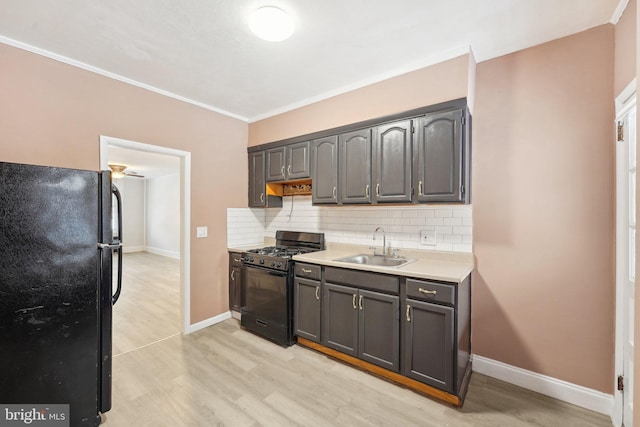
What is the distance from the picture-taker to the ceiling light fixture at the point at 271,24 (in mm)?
1822

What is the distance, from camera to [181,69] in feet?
8.51

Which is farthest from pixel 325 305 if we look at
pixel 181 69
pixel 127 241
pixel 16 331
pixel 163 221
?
pixel 127 241

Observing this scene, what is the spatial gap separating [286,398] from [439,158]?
228 cm

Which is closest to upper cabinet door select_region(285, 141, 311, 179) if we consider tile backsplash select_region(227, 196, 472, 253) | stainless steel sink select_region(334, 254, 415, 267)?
tile backsplash select_region(227, 196, 472, 253)

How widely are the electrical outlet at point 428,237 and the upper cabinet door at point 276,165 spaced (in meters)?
1.76

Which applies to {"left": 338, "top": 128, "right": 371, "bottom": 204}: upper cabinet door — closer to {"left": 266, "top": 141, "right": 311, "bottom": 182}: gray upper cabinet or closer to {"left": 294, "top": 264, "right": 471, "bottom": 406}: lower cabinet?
{"left": 266, "top": 141, "right": 311, "bottom": 182}: gray upper cabinet

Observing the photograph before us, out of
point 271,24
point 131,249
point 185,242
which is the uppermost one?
point 271,24

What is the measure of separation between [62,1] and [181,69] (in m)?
0.91

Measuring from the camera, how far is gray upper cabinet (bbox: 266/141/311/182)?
326 cm

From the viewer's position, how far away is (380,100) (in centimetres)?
272

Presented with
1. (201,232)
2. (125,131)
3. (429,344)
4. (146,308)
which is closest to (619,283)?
(429,344)

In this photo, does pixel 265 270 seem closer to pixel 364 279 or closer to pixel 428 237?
pixel 364 279

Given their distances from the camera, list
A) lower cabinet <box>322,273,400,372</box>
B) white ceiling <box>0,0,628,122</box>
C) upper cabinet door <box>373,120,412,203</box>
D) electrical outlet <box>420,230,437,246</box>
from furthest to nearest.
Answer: electrical outlet <box>420,230,437,246</box>, upper cabinet door <box>373,120,412,203</box>, lower cabinet <box>322,273,400,372</box>, white ceiling <box>0,0,628,122</box>

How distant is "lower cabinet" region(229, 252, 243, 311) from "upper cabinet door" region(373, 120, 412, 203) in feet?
6.43
